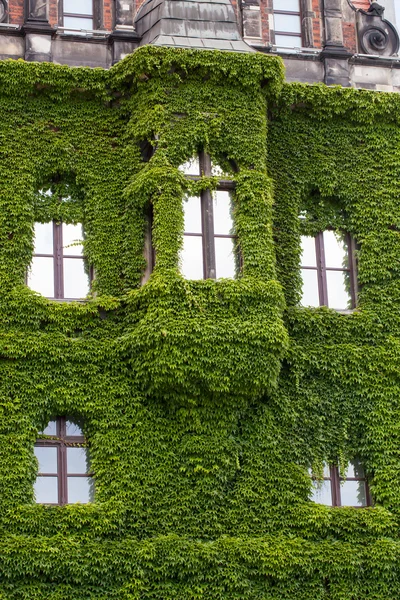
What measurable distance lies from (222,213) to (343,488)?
5967mm

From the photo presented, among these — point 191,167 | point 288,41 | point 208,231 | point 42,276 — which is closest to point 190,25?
point 288,41

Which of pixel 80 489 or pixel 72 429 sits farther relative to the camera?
pixel 72 429

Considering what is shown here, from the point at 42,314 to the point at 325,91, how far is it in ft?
25.5

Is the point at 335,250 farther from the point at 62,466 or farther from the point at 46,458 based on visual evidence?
the point at 46,458

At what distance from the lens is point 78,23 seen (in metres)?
A: 31.8

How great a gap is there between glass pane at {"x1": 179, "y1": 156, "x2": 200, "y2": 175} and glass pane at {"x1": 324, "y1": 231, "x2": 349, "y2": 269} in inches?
125

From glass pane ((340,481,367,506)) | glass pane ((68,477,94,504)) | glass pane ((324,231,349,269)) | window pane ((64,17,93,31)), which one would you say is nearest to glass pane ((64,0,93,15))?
window pane ((64,17,93,31))

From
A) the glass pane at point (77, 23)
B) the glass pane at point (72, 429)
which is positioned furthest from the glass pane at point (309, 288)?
the glass pane at point (77, 23)

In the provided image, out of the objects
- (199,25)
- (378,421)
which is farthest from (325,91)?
(378,421)

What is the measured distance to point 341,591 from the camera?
92.4 ft

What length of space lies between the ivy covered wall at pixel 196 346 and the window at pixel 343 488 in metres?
0.33

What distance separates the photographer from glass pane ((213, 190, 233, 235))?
1188 inches

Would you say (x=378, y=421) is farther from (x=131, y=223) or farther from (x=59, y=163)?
(x=59, y=163)

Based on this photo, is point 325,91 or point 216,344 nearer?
point 216,344
